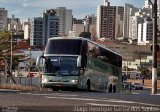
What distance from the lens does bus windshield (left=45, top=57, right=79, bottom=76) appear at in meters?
31.1

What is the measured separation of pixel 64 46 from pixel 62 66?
1.31 metres

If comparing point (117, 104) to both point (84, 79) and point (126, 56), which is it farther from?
point (126, 56)

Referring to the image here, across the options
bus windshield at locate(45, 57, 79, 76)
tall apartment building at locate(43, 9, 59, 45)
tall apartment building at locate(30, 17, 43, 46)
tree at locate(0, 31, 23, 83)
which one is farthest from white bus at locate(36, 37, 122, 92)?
tall apartment building at locate(30, 17, 43, 46)

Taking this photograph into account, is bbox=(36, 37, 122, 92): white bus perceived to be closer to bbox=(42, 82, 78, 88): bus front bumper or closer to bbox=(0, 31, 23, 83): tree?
bbox=(42, 82, 78, 88): bus front bumper

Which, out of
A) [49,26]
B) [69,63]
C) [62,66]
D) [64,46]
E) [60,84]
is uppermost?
[49,26]

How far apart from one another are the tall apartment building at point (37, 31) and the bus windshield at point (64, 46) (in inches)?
4841

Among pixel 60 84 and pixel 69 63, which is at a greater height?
pixel 69 63

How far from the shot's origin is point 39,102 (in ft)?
50.3

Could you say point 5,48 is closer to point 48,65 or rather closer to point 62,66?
point 48,65

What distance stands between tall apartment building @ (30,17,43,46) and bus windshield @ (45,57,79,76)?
12301 cm

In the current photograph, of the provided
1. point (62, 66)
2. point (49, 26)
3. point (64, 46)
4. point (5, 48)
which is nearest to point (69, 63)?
point (62, 66)

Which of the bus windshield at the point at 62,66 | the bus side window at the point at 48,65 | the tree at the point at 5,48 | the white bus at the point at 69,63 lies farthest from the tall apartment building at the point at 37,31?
the bus windshield at the point at 62,66

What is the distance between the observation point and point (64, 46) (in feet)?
103

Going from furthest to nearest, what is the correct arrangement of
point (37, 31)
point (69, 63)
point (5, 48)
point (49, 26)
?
point (49, 26), point (37, 31), point (5, 48), point (69, 63)
